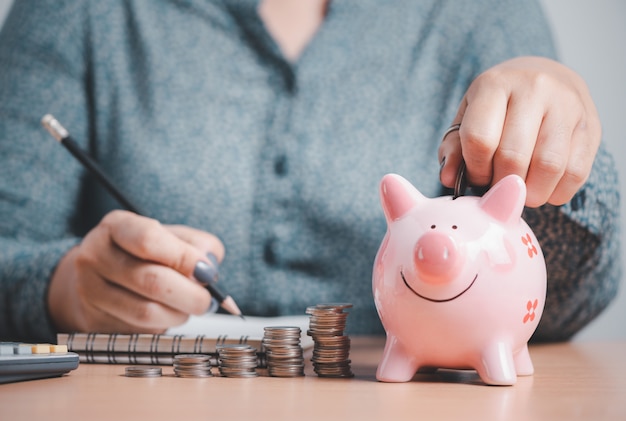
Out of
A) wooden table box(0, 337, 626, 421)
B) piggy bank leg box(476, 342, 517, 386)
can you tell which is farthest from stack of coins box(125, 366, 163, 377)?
piggy bank leg box(476, 342, 517, 386)

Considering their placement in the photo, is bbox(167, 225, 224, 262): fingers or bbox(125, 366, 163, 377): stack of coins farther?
bbox(167, 225, 224, 262): fingers

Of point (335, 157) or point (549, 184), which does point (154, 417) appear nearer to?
point (549, 184)

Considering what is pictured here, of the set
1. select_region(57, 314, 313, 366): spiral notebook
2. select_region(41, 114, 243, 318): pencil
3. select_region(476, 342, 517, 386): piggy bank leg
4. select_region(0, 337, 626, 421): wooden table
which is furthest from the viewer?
select_region(41, 114, 243, 318): pencil

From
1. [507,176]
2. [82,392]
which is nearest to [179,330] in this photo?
[82,392]

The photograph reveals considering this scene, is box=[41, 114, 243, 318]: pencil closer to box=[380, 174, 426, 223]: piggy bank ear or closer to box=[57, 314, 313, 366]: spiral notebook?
box=[57, 314, 313, 366]: spiral notebook

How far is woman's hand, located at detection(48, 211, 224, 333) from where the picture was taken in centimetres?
71

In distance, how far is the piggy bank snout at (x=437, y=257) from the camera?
0.47m

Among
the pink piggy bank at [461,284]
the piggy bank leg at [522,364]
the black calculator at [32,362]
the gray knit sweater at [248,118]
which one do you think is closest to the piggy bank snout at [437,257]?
the pink piggy bank at [461,284]

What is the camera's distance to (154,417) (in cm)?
37

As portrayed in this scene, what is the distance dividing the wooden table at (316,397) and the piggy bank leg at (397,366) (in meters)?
0.01

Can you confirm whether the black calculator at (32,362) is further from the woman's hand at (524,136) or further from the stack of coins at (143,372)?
the woman's hand at (524,136)

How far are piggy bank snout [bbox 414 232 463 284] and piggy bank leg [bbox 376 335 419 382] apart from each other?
6cm

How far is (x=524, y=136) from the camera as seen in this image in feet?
1.74

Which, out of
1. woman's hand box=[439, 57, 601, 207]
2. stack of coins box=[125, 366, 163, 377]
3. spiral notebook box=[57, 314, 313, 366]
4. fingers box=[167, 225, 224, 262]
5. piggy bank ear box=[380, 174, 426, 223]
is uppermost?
woman's hand box=[439, 57, 601, 207]
